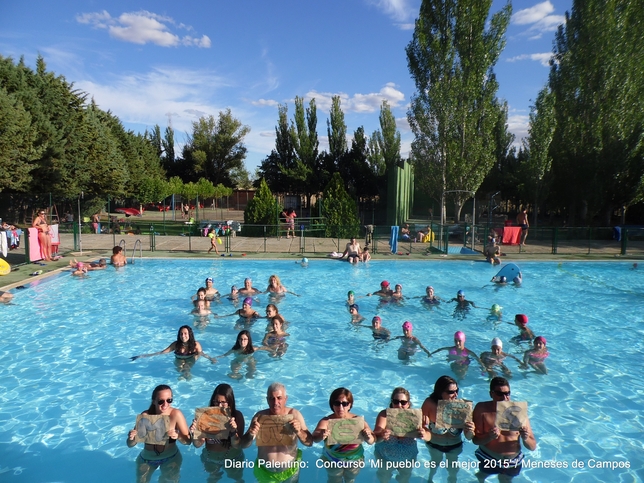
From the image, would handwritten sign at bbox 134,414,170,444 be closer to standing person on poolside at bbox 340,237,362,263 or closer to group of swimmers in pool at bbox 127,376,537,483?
group of swimmers in pool at bbox 127,376,537,483

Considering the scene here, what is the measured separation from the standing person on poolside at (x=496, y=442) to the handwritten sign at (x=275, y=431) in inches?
76.5

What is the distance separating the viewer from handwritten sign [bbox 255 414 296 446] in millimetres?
4293

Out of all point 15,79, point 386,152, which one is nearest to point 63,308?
point 15,79

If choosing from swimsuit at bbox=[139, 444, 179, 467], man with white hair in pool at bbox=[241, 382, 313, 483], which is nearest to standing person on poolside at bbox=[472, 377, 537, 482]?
man with white hair in pool at bbox=[241, 382, 313, 483]

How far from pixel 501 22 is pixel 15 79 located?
99.6 feet

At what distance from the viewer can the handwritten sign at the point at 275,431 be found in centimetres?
429

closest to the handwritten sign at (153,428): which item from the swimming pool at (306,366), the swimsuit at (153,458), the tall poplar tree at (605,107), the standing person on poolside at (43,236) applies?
the swimsuit at (153,458)

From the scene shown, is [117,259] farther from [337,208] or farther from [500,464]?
[500,464]

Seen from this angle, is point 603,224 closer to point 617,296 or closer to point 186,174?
point 617,296

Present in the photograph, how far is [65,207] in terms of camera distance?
38.5 m

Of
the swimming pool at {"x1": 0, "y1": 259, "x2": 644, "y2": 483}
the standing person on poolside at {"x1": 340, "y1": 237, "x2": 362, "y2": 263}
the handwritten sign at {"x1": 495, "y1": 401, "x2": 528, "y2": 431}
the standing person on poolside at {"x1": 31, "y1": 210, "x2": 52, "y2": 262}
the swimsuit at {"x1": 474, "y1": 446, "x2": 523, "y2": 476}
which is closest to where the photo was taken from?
the handwritten sign at {"x1": 495, "y1": 401, "x2": 528, "y2": 431}

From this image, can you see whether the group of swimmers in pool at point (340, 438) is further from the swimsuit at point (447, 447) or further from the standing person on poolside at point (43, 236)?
the standing person on poolside at point (43, 236)

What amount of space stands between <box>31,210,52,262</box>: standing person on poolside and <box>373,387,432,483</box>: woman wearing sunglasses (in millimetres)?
17610

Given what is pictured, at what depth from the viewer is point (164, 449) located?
16.5 ft
